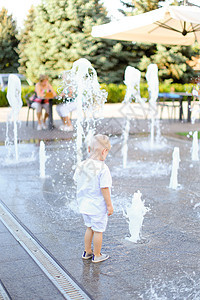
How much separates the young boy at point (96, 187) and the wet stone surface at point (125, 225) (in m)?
0.36

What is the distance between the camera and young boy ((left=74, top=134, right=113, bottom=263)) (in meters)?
3.42

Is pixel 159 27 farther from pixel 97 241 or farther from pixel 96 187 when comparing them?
pixel 97 241

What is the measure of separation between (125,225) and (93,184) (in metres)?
1.27

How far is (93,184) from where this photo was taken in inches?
136

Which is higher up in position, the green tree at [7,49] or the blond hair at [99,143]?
the green tree at [7,49]

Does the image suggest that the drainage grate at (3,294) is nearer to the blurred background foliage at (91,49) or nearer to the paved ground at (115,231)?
the paved ground at (115,231)

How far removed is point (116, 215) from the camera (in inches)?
193

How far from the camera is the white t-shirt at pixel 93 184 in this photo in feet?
11.2

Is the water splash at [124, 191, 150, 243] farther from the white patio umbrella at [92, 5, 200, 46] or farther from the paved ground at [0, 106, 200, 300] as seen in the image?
the white patio umbrella at [92, 5, 200, 46]

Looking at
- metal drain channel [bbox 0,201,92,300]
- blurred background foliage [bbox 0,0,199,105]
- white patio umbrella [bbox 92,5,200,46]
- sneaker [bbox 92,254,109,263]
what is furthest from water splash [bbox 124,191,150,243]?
blurred background foliage [bbox 0,0,199,105]

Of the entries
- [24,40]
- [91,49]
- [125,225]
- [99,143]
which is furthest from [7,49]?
[99,143]

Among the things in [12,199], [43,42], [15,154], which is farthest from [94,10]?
[12,199]

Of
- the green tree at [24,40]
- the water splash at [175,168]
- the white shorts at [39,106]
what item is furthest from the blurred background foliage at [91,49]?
the water splash at [175,168]

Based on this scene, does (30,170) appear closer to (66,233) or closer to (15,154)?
(15,154)
